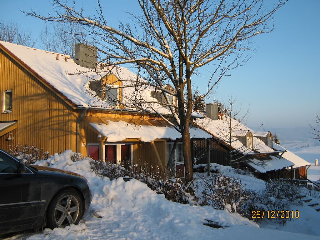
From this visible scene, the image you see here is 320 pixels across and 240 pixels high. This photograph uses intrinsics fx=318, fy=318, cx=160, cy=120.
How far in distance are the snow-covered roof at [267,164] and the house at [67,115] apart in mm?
10395

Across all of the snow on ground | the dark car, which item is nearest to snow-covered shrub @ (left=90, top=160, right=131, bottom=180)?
the snow on ground

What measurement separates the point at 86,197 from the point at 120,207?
3.96 ft

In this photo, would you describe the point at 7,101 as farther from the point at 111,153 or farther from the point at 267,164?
the point at 267,164

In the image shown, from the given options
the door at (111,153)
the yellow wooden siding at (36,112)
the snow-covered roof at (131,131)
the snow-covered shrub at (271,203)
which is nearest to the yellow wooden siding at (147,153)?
the snow-covered roof at (131,131)

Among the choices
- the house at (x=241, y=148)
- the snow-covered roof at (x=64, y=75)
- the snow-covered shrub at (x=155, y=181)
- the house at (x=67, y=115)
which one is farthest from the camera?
the house at (x=241, y=148)

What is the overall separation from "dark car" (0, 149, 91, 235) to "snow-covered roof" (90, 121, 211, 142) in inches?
290

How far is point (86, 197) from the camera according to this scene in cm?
593

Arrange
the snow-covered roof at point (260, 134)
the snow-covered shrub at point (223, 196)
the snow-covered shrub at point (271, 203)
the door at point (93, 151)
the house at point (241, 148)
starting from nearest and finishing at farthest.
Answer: the snow-covered shrub at point (223, 196), the snow-covered shrub at point (271, 203), the door at point (93, 151), the house at point (241, 148), the snow-covered roof at point (260, 134)

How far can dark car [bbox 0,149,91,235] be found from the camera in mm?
4703

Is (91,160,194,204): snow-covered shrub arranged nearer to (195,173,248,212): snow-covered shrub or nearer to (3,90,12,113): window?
(195,173,248,212): snow-covered shrub

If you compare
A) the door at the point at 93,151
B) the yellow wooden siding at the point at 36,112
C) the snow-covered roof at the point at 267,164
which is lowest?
the snow-covered roof at the point at 267,164

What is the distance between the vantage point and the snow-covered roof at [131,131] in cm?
1385

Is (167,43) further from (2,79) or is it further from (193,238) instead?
(2,79)
